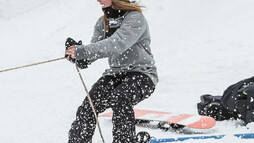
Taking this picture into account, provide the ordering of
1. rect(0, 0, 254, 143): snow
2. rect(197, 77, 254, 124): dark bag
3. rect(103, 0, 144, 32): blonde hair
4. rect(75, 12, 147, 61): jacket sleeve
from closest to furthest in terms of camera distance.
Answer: rect(75, 12, 147, 61): jacket sleeve → rect(103, 0, 144, 32): blonde hair → rect(197, 77, 254, 124): dark bag → rect(0, 0, 254, 143): snow

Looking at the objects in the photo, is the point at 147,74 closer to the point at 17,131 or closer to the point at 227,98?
the point at 227,98

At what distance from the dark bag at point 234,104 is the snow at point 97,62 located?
0.52 ft

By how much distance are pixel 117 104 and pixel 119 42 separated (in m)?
0.50

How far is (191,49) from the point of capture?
8.84 m

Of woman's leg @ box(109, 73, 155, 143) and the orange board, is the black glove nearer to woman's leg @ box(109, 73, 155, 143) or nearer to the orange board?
woman's leg @ box(109, 73, 155, 143)

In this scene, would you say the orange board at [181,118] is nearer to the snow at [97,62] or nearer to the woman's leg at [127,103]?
the snow at [97,62]

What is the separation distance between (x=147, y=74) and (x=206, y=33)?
27.3 ft

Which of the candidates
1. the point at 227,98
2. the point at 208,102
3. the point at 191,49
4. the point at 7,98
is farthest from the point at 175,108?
the point at 191,49

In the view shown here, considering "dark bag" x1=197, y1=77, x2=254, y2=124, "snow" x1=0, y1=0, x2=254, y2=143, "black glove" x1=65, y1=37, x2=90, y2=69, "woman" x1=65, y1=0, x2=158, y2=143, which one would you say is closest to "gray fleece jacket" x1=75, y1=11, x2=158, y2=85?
"woman" x1=65, y1=0, x2=158, y2=143

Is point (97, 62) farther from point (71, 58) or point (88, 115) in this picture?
point (71, 58)

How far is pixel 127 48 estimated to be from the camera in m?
2.43

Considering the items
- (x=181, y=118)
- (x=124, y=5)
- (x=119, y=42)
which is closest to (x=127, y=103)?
(x=119, y=42)

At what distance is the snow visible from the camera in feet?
12.8

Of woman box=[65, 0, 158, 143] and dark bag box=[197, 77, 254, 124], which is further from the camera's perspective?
dark bag box=[197, 77, 254, 124]
